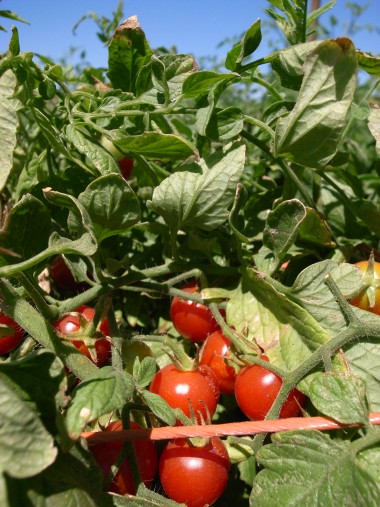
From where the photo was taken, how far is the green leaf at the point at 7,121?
665mm

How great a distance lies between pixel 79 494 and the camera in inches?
19.7

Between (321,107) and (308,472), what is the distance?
1.57 ft

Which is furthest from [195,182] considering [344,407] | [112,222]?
[344,407]

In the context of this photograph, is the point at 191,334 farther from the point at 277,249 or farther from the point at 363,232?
the point at 363,232

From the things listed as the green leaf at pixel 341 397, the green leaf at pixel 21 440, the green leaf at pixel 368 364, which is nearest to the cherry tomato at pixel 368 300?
the green leaf at pixel 368 364

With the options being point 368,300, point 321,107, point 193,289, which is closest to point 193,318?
point 193,289

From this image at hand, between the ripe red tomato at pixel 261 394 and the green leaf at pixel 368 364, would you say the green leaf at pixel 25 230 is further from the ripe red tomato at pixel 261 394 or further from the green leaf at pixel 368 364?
the green leaf at pixel 368 364

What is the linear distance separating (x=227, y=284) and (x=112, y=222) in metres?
0.31

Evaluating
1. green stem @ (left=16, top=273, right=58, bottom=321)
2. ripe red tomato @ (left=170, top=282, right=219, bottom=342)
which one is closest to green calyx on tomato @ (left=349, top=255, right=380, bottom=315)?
ripe red tomato @ (left=170, top=282, right=219, bottom=342)

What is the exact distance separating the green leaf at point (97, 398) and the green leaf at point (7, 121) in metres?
0.32

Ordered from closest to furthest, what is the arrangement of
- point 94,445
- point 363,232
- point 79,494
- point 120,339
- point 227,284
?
point 79,494 → point 94,445 → point 120,339 → point 227,284 → point 363,232

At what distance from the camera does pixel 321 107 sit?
653mm

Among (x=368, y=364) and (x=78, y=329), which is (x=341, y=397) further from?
(x=78, y=329)

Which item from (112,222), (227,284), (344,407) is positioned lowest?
(344,407)
